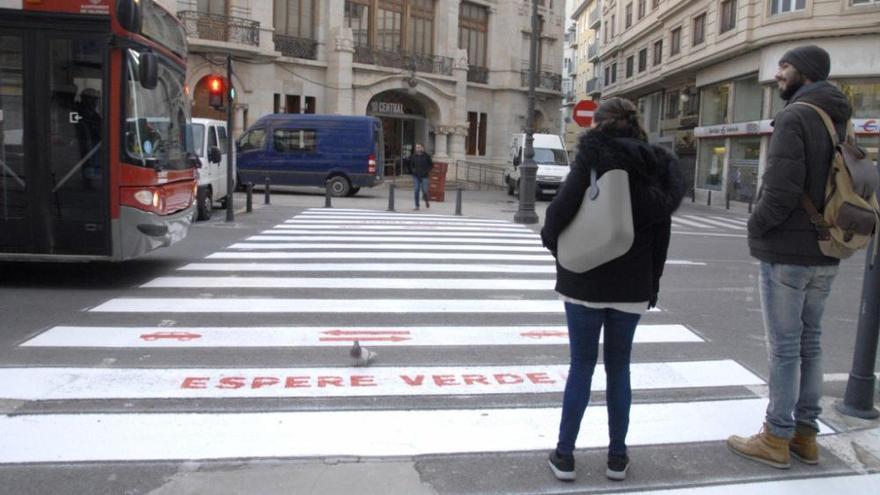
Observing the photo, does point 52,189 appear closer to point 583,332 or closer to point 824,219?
point 583,332

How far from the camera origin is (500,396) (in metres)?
5.15

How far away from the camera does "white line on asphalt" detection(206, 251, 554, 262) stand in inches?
439

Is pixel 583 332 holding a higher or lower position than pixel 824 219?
lower

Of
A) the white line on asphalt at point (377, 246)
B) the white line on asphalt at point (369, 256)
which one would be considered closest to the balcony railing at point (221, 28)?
the white line on asphalt at point (377, 246)

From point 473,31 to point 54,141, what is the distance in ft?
114

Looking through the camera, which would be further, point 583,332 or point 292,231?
point 292,231

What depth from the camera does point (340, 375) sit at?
5.54m

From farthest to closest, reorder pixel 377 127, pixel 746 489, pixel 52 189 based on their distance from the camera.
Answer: pixel 377 127, pixel 52 189, pixel 746 489

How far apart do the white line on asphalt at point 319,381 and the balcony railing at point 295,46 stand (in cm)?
2873

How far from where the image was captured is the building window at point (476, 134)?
41.0 m

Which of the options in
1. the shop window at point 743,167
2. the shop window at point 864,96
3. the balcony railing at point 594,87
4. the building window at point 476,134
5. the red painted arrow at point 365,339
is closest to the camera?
the red painted arrow at point 365,339

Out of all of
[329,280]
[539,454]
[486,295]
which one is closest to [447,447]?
[539,454]

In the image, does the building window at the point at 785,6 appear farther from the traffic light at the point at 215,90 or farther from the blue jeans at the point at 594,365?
the blue jeans at the point at 594,365

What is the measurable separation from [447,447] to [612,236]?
5.22 feet
